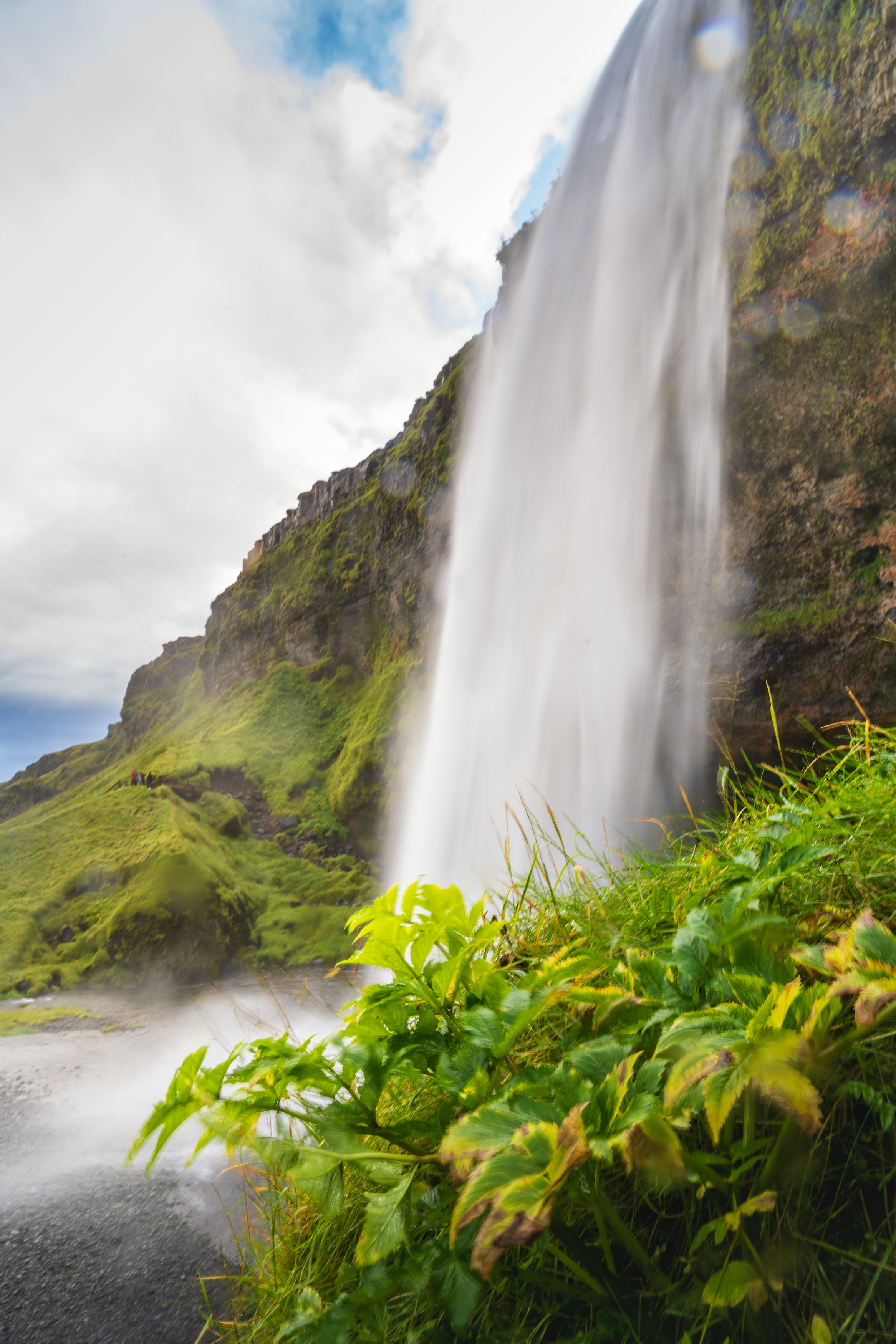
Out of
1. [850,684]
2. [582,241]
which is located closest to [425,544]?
Result: [582,241]

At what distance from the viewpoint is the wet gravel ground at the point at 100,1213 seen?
1.57m

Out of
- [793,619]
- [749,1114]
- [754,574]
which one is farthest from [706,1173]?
[754,574]

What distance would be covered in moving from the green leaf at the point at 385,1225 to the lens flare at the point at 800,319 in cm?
818

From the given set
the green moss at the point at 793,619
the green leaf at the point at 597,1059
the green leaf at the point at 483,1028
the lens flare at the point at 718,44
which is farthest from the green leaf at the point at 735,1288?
the lens flare at the point at 718,44

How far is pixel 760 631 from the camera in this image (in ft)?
22.4

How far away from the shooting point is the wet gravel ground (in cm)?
157

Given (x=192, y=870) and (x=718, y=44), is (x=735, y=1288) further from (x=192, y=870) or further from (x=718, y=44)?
(x=718, y=44)

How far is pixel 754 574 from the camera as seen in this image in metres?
6.90

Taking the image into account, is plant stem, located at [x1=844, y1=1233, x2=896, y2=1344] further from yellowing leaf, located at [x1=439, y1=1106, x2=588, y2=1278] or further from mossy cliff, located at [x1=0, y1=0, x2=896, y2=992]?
mossy cliff, located at [x1=0, y1=0, x2=896, y2=992]

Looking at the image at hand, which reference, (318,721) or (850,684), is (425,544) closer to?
(318,721)

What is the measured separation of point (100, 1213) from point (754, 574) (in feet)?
24.3

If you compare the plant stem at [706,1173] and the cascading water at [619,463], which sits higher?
the cascading water at [619,463]

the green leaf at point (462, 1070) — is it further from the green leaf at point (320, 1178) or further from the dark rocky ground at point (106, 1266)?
the dark rocky ground at point (106, 1266)

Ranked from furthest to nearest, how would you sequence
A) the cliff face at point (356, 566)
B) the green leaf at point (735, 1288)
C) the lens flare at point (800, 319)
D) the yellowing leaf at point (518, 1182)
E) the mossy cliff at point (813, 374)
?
the cliff face at point (356, 566) < the lens flare at point (800, 319) < the mossy cliff at point (813, 374) < the green leaf at point (735, 1288) < the yellowing leaf at point (518, 1182)
